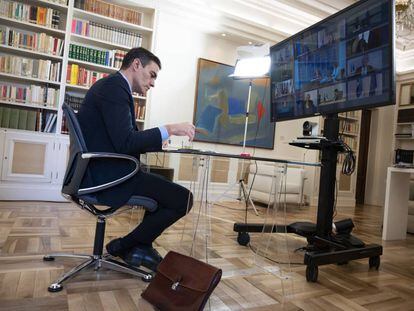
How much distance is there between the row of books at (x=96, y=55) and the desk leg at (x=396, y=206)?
3.38 metres

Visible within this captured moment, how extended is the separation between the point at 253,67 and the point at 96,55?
193 cm

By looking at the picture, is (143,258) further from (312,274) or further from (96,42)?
(96,42)

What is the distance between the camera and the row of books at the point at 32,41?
3.46 m

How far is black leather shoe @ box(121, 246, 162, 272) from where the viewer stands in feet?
5.62

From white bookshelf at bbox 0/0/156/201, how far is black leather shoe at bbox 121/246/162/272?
2.28 metres

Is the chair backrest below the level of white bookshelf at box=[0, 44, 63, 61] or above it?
below

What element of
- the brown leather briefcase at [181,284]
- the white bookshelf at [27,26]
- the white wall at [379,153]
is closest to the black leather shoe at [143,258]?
the brown leather briefcase at [181,284]

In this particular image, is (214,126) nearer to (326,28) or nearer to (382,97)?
(326,28)

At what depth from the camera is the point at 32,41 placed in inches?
141

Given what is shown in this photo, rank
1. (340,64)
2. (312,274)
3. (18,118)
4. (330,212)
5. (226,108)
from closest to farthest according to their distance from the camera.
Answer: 1. (312,274)
2. (340,64)
3. (330,212)
4. (18,118)
5. (226,108)

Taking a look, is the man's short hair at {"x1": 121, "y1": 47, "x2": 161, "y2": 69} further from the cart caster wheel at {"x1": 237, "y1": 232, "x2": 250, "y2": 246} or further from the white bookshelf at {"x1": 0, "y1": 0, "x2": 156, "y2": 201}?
the white bookshelf at {"x1": 0, "y1": 0, "x2": 156, "y2": 201}

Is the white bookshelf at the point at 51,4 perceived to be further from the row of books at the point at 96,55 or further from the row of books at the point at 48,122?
the row of books at the point at 48,122

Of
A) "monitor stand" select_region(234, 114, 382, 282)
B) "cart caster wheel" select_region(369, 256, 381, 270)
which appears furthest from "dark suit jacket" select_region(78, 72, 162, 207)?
"cart caster wheel" select_region(369, 256, 381, 270)

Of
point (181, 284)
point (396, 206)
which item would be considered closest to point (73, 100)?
point (181, 284)
